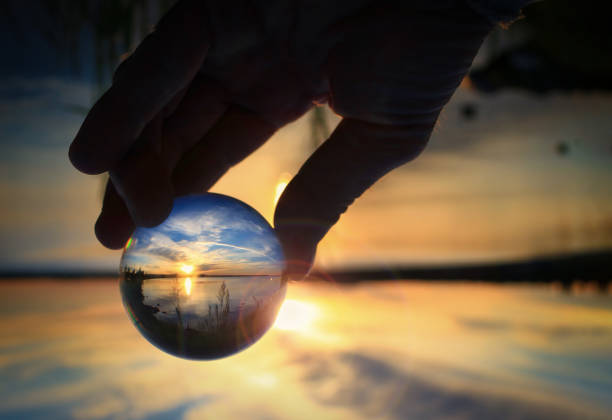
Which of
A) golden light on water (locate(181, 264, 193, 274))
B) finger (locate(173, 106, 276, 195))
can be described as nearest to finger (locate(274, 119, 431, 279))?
golden light on water (locate(181, 264, 193, 274))

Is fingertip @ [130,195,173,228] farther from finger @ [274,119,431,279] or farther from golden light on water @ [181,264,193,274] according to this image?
finger @ [274,119,431,279]

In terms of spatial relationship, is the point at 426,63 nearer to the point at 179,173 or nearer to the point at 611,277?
the point at 179,173

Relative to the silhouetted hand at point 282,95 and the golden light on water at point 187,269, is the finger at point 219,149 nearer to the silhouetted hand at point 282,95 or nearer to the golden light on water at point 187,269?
the silhouetted hand at point 282,95

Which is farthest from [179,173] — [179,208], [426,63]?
[426,63]

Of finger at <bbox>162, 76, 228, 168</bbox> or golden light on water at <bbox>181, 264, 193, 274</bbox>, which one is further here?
finger at <bbox>162, 76, 228, 168</bbox>

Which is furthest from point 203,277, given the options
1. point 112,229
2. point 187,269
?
point 112,229

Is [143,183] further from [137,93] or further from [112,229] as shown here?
[112,229]
